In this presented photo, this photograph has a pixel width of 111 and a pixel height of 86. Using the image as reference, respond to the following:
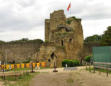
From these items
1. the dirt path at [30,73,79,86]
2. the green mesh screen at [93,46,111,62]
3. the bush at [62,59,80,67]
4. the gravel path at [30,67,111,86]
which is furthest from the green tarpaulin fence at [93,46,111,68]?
the bush at [62,59,80,67]

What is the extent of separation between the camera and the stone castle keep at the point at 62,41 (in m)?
31.4

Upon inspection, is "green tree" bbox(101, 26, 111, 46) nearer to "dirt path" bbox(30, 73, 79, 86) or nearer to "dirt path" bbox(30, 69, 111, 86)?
"dirt path" bbox(30, 69, 111, 86)

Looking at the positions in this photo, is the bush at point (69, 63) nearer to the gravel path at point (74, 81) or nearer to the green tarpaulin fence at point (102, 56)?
the green tarpaulin fence at point (102, 56)

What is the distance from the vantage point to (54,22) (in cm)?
3909

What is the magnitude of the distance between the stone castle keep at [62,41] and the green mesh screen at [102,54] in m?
11.0

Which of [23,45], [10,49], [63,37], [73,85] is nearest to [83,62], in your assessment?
[63,37]

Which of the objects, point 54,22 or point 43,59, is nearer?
point 43,59

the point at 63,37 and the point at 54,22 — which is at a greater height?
the point at 54,22

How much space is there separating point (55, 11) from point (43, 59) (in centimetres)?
1184

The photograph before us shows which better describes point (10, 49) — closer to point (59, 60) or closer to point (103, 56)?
point (59, 60)

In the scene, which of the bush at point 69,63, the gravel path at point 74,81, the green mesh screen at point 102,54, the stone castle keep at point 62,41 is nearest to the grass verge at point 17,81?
the gravel path at point 74,81

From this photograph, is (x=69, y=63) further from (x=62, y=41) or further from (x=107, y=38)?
(x=107, y=38)

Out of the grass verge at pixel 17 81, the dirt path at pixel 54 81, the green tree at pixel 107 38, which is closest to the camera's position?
the dirt path at pixel 54 81

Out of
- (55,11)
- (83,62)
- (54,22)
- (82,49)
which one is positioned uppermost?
(55,11)
